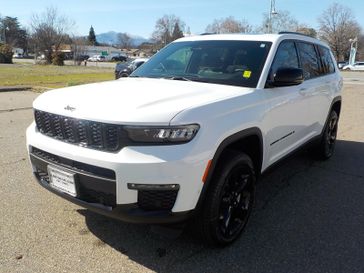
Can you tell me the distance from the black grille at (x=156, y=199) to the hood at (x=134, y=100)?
19.3 inches

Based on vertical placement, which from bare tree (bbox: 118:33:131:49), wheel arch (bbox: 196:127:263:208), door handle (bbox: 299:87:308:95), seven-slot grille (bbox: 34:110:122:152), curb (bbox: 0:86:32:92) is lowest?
curb (bbox: 0:86:32:92)

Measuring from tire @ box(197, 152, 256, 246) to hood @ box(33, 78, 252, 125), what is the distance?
584mm

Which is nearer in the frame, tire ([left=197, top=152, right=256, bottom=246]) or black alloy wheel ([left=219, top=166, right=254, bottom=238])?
tire ([left=197, top=152, right=256, bottom=246])

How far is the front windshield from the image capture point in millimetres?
3881

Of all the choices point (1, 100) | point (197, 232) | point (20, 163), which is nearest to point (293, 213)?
point (197, 232)

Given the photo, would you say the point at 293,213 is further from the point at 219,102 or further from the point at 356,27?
the point at 356,27

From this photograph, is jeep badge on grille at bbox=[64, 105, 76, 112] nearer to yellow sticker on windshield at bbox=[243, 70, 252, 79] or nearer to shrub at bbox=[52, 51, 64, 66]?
yellow sticker on windshield at bbox=[243, 70, 252, 79]

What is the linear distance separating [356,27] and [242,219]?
8739 cm

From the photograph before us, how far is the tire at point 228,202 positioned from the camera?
3059mm

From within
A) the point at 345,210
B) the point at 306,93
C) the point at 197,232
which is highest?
the point at 306,93

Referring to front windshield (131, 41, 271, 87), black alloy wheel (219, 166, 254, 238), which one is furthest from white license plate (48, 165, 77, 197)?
front windshield (131, 41, 271, 87)

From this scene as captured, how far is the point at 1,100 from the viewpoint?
1203 centimetres

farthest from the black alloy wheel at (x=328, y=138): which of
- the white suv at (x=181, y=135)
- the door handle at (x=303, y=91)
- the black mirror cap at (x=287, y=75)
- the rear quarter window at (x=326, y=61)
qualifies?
the black mirror cap at (x=287, y=75)

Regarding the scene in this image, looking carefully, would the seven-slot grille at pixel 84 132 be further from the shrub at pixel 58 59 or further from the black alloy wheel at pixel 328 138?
the shrub at pixel 58 59
